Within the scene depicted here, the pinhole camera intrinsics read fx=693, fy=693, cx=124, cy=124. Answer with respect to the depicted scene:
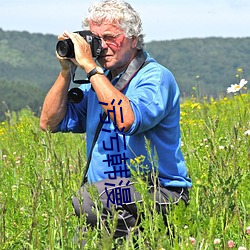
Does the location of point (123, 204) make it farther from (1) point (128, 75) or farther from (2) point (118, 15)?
(2) point (118, 15)

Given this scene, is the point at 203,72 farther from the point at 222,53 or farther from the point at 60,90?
the point at 60,90

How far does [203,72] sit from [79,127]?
616 feet

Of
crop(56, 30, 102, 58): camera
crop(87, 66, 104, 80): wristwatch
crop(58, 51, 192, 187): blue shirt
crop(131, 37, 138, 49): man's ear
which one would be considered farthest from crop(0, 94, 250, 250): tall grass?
crop(131, 37, 138, 49): man's ear

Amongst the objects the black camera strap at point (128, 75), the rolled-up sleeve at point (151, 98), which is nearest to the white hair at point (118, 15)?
the black camera strap at point (128, 75)

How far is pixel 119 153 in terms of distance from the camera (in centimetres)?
334

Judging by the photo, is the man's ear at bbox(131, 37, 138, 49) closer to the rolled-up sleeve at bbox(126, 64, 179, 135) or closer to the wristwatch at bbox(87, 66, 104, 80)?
the rolled-up sleeve at bbox(126, 64, 179, 135)

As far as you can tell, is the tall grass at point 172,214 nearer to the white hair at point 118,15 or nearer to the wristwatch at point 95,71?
the wristwatch at point 95,71

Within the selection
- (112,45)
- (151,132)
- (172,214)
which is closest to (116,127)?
(151,132)

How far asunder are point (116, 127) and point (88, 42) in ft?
1.39

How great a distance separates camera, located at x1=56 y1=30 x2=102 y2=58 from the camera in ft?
10.8

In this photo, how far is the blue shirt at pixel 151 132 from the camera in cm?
321

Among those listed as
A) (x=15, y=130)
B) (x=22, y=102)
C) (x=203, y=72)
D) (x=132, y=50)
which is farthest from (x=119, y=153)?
(x=203, y=72)

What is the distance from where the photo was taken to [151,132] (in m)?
3.39

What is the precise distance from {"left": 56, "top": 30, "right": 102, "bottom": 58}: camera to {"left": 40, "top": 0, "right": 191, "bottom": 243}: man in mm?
29
